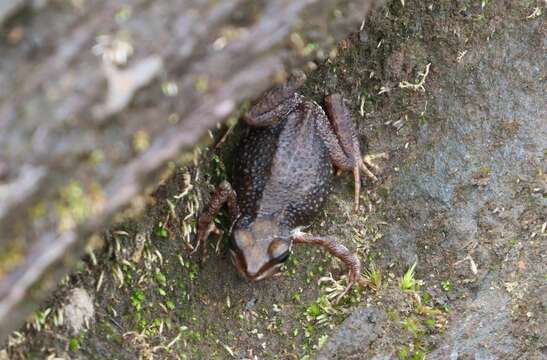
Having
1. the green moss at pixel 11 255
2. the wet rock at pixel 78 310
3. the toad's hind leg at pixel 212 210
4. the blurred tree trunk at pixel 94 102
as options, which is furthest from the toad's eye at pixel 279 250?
the green moss at pixel 11 255

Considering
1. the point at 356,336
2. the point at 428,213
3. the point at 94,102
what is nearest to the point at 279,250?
the point at 356,336

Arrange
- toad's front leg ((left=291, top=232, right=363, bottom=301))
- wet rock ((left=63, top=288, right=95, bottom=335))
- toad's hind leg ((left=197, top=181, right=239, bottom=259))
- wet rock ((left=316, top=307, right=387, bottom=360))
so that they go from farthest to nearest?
toad's front leg ((left=291, top=232, right=363, bottom=301))
wet rock ((left=316, top=307, right=387, bottom=360))
toad's hind leg ((left=197, top=181, right=239, bottom=259))
wet rock ((left=63, top=288, right=95, bottom=335))

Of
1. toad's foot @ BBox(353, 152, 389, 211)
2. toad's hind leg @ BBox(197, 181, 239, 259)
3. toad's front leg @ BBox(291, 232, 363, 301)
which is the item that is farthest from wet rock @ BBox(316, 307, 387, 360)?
toad's hind leg @ BBox(197, 181, 239, 259)

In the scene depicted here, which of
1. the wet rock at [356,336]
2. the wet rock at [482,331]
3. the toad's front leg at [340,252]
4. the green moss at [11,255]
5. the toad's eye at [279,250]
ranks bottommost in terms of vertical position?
the wet rock at [482,331]

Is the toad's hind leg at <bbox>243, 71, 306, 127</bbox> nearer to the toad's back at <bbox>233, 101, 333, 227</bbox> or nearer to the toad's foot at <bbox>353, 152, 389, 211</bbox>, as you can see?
the toad's back at <bbox>233, 101, 333, 227</bbox>

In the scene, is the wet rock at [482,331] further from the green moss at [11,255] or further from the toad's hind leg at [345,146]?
the green moss at [11,255]

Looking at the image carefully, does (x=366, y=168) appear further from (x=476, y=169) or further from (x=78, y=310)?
(x=78, y=310)

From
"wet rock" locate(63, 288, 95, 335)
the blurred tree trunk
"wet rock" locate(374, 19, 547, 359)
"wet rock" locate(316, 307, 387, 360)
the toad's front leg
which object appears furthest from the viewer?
"wet rock" locate(374, 19, 547, 359)

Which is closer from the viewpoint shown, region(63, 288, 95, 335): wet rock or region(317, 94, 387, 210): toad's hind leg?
region(63, 288, 95, 335): wet rock
